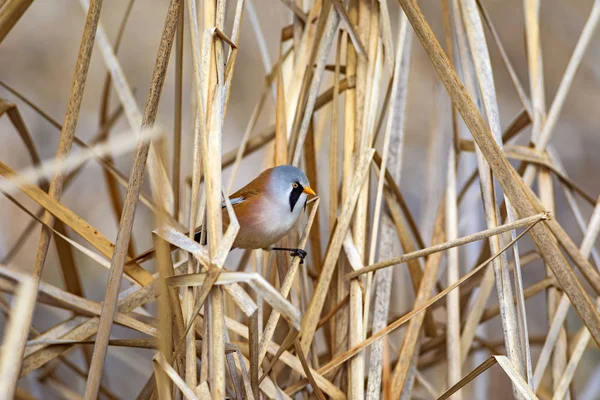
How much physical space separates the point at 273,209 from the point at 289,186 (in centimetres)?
7

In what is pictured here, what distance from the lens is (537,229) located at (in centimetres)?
101

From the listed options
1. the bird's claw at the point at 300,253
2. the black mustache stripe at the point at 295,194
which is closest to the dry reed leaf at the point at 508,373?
the bird's claw at the point at 300,253

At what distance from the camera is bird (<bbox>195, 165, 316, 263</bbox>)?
1.24 meters

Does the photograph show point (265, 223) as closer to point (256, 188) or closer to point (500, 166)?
point (256, 188)

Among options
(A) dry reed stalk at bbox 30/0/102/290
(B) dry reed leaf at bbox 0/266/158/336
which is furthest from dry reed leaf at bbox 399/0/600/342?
→ (B) dry reed leaf at bbox 0/266/158/336

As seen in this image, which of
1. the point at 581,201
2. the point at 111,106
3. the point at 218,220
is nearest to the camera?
the point at 218,220

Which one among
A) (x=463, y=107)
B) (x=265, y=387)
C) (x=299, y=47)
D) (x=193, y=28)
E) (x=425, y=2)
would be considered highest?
(x=425, y=2)

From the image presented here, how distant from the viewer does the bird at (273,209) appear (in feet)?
4.06

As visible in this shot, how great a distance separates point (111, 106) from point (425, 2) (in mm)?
1698

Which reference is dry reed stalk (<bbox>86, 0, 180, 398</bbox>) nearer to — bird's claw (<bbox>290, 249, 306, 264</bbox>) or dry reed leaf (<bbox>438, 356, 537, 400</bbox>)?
bird's claw (<bbox>290, 249, 306, 264</bbox>)

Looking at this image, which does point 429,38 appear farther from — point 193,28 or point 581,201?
point 581,201

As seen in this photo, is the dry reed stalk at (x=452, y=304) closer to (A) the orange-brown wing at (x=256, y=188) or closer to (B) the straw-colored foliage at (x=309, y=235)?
(B) the straw-colored foliage at (x=309, y=235)

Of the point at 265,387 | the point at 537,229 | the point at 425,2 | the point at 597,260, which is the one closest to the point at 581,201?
the point at 425,2

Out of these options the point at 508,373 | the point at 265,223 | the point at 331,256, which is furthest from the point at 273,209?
the point at 508,373
